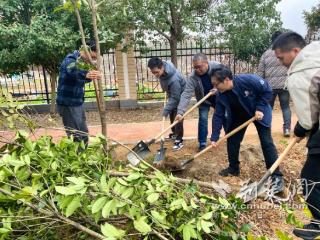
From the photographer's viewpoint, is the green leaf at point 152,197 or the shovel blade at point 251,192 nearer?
the green leaf at point 152,197

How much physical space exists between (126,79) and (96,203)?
7.64 metres

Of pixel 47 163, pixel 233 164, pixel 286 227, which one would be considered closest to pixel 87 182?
pixel 47 163

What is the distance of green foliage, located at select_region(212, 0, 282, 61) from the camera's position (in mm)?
7740

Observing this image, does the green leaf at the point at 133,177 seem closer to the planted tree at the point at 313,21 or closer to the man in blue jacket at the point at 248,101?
the man in blue jacket at the point at 248,101

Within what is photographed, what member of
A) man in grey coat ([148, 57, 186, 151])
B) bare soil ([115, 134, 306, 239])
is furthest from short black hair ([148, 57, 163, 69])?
bare soil ([115, 134, 306, 239])

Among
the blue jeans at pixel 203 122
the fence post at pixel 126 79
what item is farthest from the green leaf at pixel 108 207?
the fence post at pixel 126 79

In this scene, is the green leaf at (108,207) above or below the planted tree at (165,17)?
below

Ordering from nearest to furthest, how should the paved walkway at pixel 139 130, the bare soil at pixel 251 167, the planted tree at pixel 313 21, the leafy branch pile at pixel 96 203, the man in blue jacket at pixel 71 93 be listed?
the leafy branch pile at pixel 96 203 → the bare soil at pixel 251 167 → the man in blue jacket at pixel 71 93 → the paved walkway at pixel 139 130 → the planted tree at pixel 313 21

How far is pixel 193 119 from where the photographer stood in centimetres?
779

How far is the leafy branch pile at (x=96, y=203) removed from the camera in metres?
1.76

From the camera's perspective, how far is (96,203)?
1673 millimetres

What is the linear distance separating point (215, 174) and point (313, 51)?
6.90ft

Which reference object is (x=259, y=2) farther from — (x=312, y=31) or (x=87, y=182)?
(x=87, y=182)

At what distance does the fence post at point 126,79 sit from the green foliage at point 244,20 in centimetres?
235
